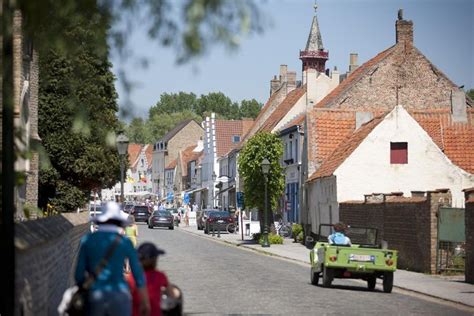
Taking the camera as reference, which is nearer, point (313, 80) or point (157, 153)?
point (313, 80)

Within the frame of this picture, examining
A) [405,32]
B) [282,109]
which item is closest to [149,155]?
[282,109]

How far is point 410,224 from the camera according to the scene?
3150 cm

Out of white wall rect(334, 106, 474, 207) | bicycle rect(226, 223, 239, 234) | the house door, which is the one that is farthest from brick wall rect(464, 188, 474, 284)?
bicycle rect(226, 223, 239, 234)

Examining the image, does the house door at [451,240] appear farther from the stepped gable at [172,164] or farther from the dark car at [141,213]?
the stepped gable at [172,164]

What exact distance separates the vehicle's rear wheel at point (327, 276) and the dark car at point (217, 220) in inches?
1702

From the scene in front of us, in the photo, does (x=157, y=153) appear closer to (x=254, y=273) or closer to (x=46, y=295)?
(x=254, y=273)

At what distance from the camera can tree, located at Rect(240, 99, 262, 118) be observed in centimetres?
18825

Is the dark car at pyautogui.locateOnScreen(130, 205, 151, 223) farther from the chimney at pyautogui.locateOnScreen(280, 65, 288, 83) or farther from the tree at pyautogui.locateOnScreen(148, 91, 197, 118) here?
the tree at pyautogui.locateOnScreen(148, 91, 197, 118)

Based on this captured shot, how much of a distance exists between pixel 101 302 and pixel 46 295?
143 inches

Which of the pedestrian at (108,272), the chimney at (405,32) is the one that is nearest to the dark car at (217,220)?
the chimney at (405,32)

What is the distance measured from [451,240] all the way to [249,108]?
16097 cm

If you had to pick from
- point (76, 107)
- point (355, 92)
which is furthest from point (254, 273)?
point (355, 92)

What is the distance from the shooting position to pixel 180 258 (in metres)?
36.9

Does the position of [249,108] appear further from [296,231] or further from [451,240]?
[451,240]
